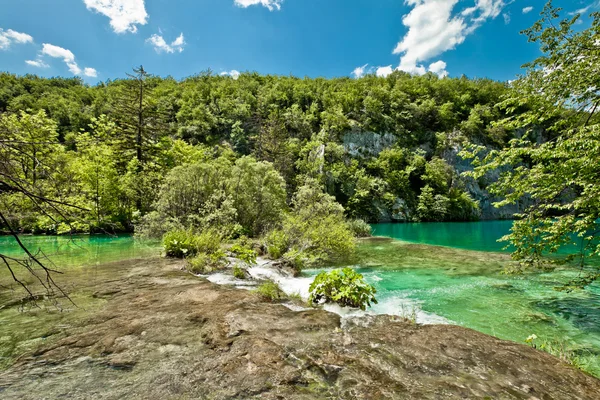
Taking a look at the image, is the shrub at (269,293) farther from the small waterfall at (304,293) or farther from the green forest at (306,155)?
the green forest at (306,155)

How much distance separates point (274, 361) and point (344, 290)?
3804 mm

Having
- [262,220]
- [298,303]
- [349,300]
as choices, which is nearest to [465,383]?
[349,300]

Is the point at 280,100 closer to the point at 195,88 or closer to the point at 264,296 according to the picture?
the point at 195,88

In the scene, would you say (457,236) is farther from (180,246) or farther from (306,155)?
(306,155)

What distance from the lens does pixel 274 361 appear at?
4723 mm

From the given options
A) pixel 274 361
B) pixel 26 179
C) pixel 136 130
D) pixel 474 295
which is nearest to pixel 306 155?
pixel 136 130

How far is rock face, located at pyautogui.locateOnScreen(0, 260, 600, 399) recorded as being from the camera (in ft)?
13.2

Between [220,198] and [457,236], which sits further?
[457,236]

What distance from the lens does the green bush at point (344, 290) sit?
8047mm

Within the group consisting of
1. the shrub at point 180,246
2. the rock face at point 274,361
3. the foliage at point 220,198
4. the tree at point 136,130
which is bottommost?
the rock face at point 274,361

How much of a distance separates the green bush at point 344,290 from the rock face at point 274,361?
3.82 ft

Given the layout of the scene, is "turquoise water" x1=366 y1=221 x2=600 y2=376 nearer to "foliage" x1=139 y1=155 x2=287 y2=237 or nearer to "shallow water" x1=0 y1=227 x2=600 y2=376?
"shallow water" x1=0 y1=227 x2=600 y2=376

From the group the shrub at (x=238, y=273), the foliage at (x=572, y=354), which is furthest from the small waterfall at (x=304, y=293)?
the foliage at (x=572, y=354)

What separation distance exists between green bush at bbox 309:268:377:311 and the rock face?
1164mm
